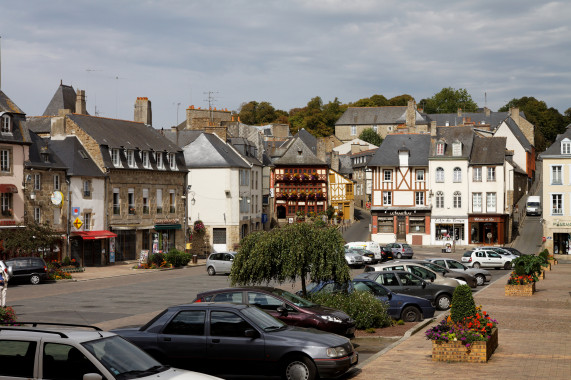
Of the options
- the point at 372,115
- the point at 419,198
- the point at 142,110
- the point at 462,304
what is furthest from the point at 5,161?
the point at 372,115

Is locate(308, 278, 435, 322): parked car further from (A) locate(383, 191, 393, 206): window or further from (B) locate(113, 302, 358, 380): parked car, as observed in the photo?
(A) locate(383, 191, 393, 206): window

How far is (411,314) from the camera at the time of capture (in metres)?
21.6

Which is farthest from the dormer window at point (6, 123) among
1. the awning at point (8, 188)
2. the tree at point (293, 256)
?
the tree at point (293, 256)

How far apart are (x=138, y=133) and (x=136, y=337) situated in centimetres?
4435

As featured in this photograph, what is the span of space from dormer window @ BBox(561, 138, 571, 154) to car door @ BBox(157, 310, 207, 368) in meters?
52.1

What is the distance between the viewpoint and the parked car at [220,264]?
4191 centimetres

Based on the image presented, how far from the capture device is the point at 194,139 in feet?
209

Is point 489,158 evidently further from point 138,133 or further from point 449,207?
point 138,133

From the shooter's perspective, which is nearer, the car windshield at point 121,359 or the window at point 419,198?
the car windshield at point 121,359

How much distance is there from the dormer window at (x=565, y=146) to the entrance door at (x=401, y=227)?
15.6 m

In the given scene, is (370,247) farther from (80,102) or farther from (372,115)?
(372,115)

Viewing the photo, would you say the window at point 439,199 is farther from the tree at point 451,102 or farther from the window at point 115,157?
the tree at point 451,102

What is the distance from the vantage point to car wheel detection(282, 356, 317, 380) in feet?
41.1

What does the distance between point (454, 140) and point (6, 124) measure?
133ft
